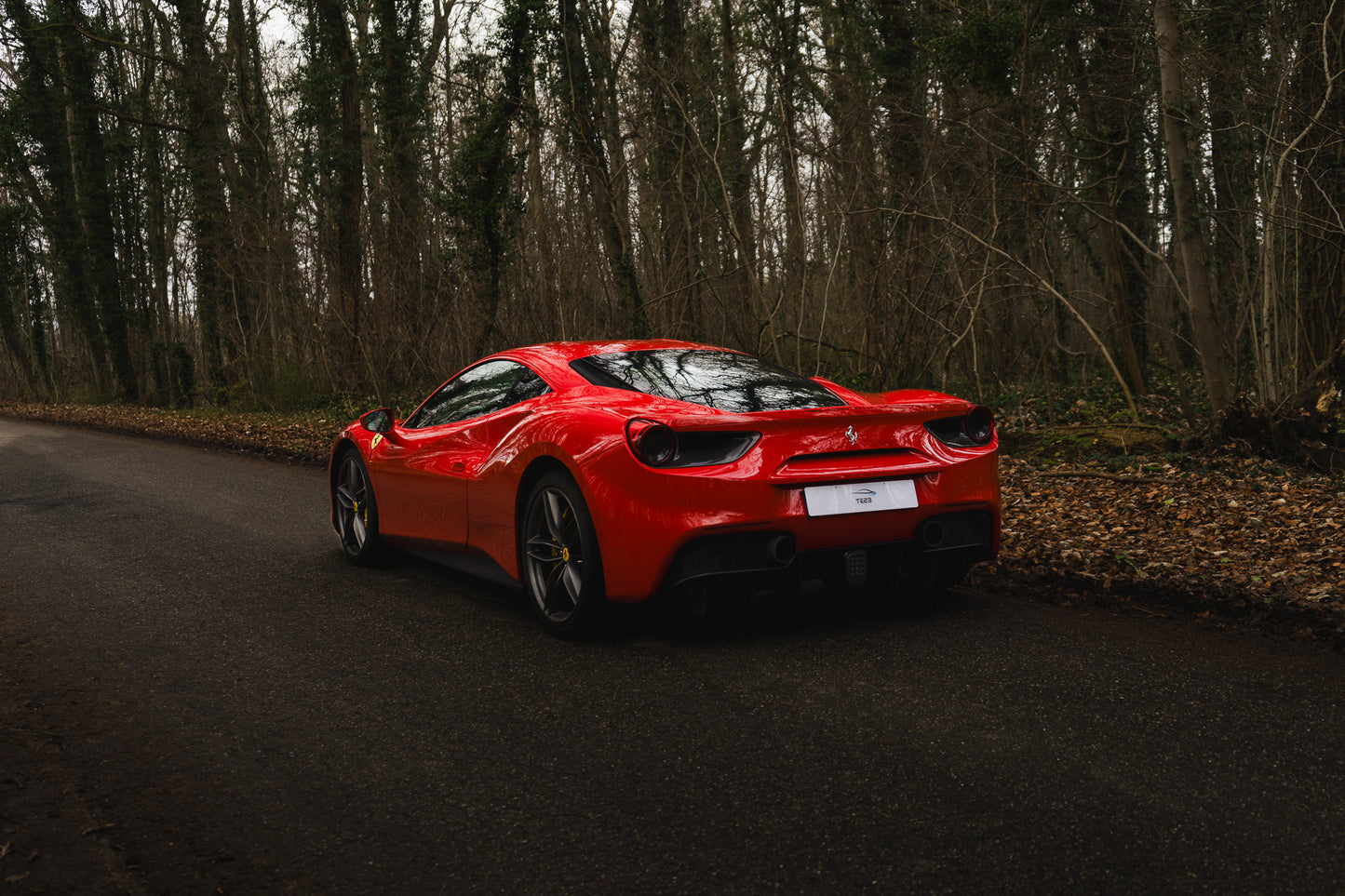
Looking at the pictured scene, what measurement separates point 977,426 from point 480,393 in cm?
251

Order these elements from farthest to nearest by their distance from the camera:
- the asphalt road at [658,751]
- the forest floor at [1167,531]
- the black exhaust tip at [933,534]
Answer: the forest floor at [1167,531] → the black exhaust tip at [933,534] → the asphalt road at [658,751]

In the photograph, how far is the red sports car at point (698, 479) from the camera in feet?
13.6

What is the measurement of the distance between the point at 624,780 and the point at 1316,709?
7.42 ft

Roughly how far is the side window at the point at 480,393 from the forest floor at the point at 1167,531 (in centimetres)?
249

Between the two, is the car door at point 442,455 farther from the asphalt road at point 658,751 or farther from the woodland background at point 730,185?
the woodland background at point 730,185

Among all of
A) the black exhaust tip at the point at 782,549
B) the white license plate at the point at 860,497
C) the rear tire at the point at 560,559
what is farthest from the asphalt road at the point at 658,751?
the white license plate at the point at 860,497

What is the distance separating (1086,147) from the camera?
567 inches

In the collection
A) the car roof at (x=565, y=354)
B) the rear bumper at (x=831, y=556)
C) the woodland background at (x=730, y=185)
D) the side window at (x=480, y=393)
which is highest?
the woodland background at (x=730, y=185)

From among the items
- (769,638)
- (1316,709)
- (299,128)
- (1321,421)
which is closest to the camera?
(1316,709)

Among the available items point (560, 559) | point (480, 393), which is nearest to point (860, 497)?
point (560, 559)

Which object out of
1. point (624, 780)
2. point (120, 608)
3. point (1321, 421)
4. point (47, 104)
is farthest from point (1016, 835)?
point (47, 104)

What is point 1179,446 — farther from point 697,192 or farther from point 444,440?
point 697,192

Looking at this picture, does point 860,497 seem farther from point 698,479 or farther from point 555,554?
point 555,554

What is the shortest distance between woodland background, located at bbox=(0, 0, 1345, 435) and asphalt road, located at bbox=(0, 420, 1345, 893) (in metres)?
5.88
